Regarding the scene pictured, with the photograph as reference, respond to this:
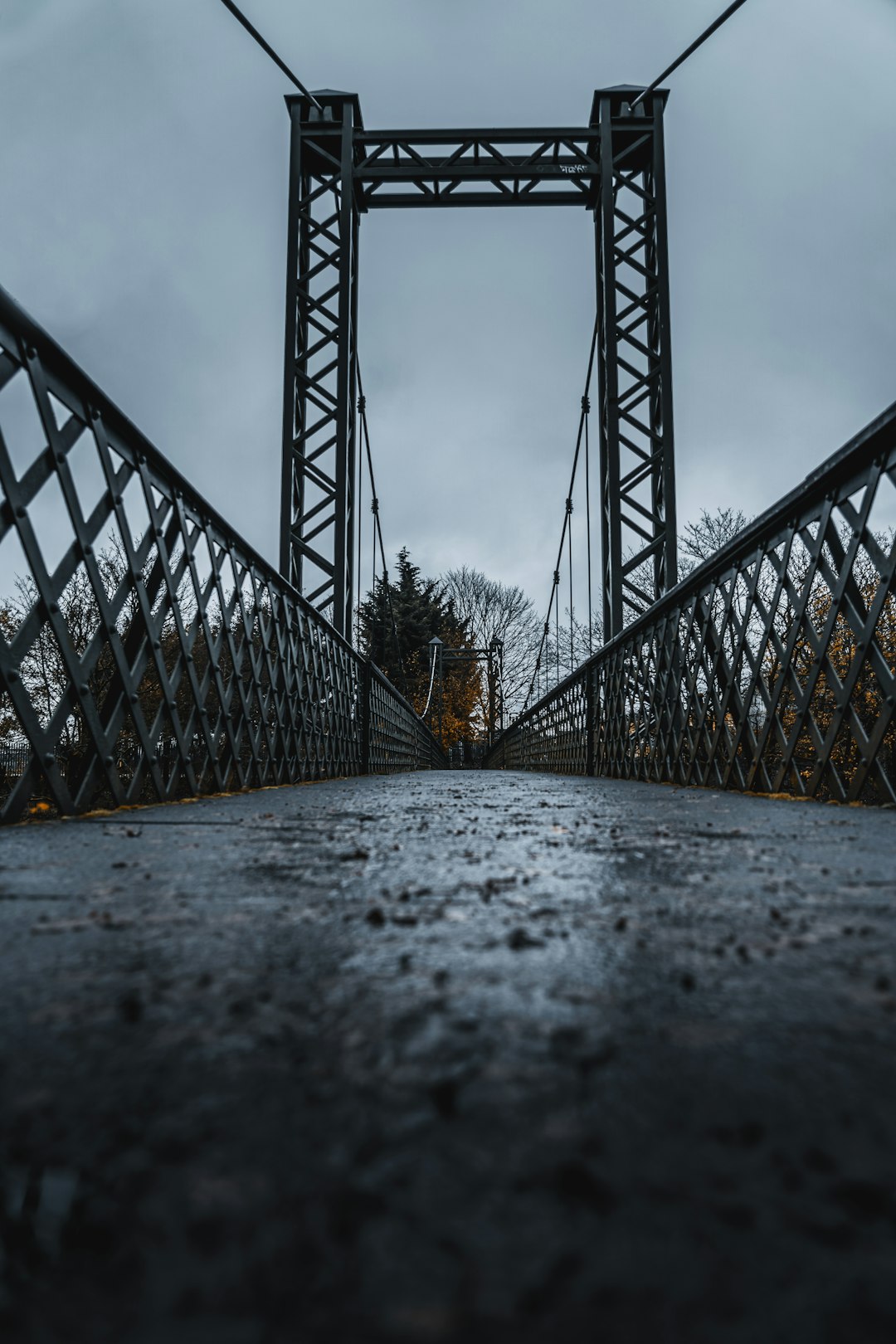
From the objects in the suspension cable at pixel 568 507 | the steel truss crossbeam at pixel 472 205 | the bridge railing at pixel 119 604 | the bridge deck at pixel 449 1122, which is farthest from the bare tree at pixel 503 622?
the bridge deck at pixel 449 1122

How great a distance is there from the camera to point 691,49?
6.39m

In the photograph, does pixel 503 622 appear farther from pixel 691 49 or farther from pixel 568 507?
pixel 691 49

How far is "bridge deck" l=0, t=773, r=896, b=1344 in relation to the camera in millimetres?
256

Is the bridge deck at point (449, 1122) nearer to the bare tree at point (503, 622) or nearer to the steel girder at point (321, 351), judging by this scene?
the steel girder at point (321, 351)

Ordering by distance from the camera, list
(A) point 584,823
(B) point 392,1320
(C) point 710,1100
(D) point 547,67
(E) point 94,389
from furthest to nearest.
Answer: (D) point 547,67, (E) point 94,389, (A) point 584,823, (C) point 710,1100, (B) point 392,1320

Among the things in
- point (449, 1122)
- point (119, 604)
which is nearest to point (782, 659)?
point (119, 604)

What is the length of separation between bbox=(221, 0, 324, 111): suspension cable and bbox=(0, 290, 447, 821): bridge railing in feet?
14.6

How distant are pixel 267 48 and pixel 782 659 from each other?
22.2ft

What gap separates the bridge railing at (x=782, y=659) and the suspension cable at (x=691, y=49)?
4036 millimetres

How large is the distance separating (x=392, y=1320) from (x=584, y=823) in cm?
163

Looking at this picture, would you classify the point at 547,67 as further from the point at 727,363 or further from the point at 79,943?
the point at 727,363

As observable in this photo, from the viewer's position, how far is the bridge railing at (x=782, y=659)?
85.4 inches

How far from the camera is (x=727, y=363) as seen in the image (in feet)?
112

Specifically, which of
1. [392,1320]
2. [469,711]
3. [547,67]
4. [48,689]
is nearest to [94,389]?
[392,1320]
